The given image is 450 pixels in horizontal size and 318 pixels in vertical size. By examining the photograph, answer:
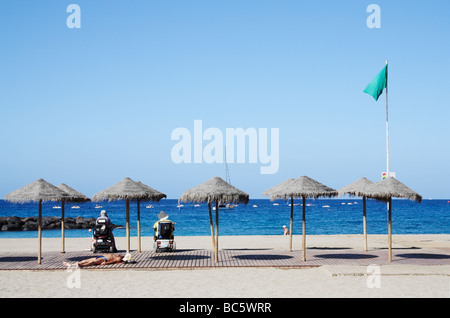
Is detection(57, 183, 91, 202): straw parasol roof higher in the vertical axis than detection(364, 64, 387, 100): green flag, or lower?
lower

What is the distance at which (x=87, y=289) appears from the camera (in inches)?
422

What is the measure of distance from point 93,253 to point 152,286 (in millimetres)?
6098

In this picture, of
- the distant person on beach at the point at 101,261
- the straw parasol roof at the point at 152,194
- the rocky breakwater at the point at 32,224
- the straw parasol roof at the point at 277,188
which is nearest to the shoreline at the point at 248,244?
the straw parasol roof at the point at 152,194

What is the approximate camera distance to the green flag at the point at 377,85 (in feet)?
70.3

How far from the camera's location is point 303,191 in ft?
46.9

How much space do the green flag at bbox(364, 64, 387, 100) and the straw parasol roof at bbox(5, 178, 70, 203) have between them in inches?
534

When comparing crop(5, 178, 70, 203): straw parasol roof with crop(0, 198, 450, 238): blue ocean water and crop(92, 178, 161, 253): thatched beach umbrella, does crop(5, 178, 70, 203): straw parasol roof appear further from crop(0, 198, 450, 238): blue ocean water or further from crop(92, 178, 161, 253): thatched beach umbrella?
crop(0, 198, 450, 238): blue ocean water

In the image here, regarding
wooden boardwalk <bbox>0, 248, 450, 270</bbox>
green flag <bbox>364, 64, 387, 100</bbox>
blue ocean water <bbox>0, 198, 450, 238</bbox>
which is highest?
green flag <bbox>364, 64, 387, 100</bbox>

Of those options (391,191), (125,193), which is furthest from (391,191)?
(125,193)

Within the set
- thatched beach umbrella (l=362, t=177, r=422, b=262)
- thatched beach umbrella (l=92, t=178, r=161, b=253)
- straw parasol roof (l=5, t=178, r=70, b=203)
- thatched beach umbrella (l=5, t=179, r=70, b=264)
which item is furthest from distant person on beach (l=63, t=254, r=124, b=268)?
thatched beach umbrella (l=362, t=177, r=422, b=262)

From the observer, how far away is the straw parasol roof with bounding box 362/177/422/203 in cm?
1393

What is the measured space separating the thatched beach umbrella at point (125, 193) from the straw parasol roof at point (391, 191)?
21.8 ft

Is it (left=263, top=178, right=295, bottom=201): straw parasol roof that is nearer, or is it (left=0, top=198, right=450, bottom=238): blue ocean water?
(left=263, top=178, right=295, bottom=201): straw parasol roof
